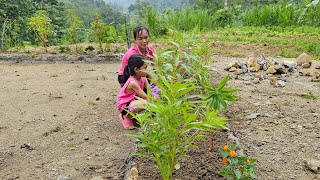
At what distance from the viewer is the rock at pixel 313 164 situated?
246 centimetres

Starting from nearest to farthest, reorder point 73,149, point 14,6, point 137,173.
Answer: point 137,173 → point 73,149 → point 14,6

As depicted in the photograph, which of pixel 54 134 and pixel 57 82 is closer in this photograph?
pixel 54 134

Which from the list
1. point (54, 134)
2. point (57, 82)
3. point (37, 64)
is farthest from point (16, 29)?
point (54, 134)

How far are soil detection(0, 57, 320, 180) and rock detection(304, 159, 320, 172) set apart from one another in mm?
31

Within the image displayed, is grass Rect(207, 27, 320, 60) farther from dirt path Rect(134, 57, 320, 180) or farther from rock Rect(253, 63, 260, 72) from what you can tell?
dirt path Rect(134, 57, 320, 180)

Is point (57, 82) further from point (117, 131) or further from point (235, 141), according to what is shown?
point (235, 141)

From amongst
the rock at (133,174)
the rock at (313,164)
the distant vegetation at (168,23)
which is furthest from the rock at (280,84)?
the distant vegetation at (168,23)

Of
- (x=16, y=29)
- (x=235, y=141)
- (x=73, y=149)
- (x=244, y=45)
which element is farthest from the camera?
(x=16, y=29)

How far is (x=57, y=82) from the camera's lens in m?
5.45

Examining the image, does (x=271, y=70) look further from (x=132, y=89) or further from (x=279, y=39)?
(x=279, y=39)

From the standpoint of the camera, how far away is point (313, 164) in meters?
2.48

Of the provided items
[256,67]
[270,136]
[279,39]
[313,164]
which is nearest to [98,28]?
[256,67]

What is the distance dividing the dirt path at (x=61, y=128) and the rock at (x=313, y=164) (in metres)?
1.39

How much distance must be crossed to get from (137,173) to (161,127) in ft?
1.93
